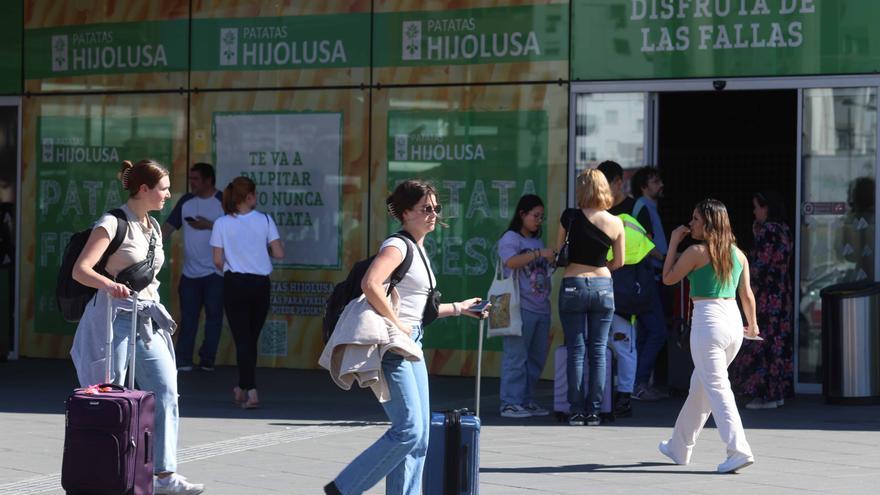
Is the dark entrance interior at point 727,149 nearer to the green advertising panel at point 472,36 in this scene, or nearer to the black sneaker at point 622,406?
the green advertising panel at point 472,36

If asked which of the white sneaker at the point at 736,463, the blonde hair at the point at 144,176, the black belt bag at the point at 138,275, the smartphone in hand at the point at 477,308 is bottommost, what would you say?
the white sneaker at the point at 736,463

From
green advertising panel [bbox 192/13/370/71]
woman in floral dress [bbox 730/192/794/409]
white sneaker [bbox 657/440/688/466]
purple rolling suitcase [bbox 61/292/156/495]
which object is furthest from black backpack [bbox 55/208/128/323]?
green advertising panel [bbox 192/13/370/71]

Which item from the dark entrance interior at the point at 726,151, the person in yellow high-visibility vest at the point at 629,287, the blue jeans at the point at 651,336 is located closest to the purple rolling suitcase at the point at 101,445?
the person in yellow high-visibility vest at the point at 629,287

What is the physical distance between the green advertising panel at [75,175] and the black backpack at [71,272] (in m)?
7.89

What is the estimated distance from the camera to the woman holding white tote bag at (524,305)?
37.0ft

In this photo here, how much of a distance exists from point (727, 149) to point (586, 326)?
625cm

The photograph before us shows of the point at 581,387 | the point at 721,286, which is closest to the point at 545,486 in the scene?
the point at 721,286

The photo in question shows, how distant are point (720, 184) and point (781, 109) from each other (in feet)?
3.35

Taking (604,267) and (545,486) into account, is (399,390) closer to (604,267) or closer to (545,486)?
(545,486)

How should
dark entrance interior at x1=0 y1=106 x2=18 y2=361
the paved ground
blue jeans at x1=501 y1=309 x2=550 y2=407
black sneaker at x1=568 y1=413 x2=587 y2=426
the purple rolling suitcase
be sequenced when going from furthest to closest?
dark entrance interior at x1=0 y1=106 x2=18 y2=361, blue jeans at x1=501 y1=309 x2=550 y2=407, black sneaker at x1=568 y1=413 x2=587 y2=426, the paved ground, the purple rolling suitcase

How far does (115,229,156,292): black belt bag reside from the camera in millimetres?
7703

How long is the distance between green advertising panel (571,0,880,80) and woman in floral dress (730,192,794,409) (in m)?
1.37

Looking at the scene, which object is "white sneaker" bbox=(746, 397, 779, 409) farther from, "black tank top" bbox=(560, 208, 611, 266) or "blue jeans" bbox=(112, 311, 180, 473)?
"blue jeans" bbox=(112, 311, 180, 473)

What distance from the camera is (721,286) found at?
9.14 metres
